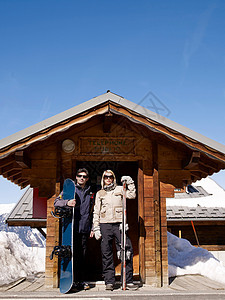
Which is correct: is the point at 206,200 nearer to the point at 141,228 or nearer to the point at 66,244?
the point at 141,228

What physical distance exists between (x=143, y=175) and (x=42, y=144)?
7.45 feet

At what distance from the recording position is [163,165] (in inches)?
299

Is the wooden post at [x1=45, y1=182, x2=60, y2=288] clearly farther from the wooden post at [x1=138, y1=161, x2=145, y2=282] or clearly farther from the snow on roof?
the snow on roof

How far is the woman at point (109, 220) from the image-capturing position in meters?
6.48

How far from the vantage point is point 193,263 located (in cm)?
901

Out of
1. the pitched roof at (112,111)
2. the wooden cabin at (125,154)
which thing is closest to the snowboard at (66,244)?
the wooden cabin at (125,154)

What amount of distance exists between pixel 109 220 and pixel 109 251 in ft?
1.92

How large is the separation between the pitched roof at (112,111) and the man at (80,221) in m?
1.20

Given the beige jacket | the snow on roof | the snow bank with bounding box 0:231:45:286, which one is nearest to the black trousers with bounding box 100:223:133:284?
the beige jacket

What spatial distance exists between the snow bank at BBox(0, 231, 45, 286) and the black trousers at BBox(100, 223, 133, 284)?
13.1 ft

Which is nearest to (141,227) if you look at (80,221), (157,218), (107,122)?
(157,218)

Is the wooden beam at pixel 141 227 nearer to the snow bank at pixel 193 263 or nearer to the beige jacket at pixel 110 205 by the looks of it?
the beige jacket at pixel 110 205

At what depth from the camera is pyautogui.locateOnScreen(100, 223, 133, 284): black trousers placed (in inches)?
253

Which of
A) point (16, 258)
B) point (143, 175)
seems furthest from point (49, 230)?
point (16, 258)
